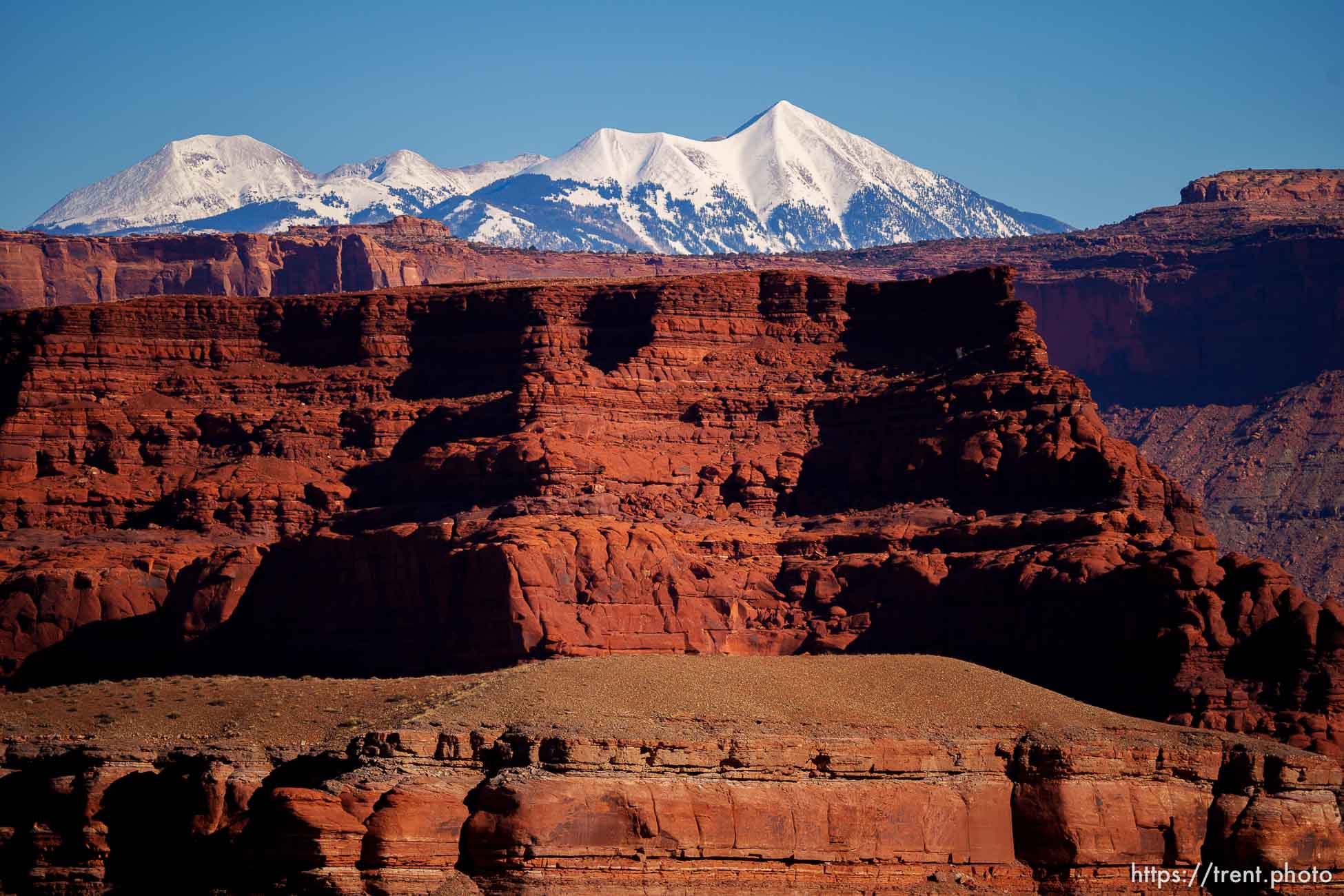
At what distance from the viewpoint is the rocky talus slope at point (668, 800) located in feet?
178

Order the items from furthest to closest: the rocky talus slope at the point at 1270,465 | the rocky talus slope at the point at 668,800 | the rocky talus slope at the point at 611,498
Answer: the rocky talus slope at the point at 1270,465 → the rocky talus slope at the point at 611,498 → the rocky talus slope at the point at 668,800

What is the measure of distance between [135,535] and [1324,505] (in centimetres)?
5421

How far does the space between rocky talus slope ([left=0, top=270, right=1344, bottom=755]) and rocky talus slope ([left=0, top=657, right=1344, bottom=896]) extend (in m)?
11.7

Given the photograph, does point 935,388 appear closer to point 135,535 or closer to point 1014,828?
point 135,535

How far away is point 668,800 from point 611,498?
91.1ft

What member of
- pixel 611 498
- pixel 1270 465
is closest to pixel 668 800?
pixel 611 498

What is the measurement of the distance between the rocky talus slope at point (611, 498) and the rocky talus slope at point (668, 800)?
11709mm

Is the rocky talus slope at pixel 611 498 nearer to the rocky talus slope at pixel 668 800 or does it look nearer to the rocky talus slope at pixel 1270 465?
the rocky talus slope at pixel 668 800

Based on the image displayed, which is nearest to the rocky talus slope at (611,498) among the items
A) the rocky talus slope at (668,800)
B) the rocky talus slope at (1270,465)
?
the rocky talus slope at (668,800)

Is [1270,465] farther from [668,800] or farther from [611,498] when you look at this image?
[668,800]

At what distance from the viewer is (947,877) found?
57.3 m

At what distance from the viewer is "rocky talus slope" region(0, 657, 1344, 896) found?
178 ft

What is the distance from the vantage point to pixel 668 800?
55.5 meters

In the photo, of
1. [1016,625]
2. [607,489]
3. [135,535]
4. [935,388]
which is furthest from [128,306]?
[1016,625]
